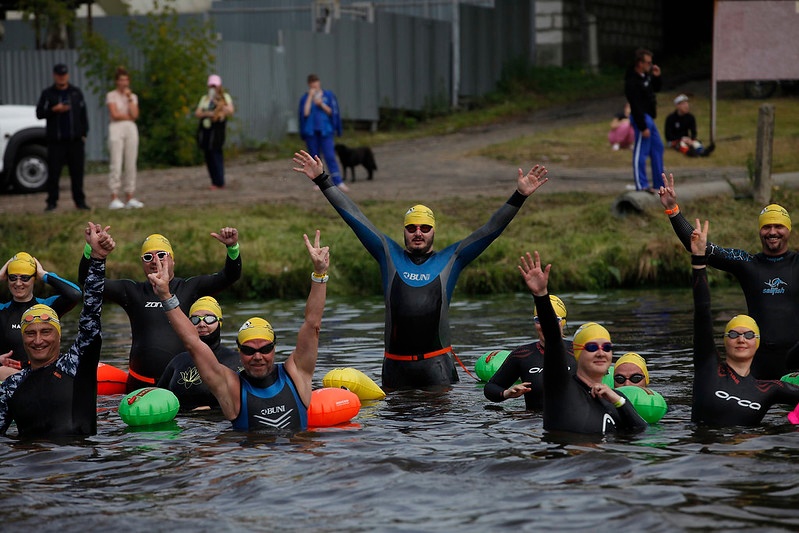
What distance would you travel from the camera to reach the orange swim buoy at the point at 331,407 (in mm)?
11492

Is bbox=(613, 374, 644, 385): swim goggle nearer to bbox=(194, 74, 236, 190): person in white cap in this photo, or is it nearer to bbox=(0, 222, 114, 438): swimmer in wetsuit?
bbox=(0, 222, 114, 438): swimmer in wetsuit

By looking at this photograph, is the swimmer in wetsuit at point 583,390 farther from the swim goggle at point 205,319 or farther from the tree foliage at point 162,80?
the tree foliage at point 162,80

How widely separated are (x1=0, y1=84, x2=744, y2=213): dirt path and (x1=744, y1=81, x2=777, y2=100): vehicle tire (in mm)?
6773

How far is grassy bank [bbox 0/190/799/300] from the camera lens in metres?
20.3

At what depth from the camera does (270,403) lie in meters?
10.8

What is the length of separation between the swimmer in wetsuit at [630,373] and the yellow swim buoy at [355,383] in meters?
2.34

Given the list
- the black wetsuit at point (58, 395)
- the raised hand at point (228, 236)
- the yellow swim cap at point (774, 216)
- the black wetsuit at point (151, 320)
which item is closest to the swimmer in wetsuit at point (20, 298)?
the black wetsuit at point (151, 320)

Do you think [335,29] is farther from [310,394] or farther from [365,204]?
[310,394]

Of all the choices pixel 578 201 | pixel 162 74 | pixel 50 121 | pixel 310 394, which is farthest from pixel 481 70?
pixel 310 394

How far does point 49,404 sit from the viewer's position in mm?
10648

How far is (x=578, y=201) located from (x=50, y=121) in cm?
920

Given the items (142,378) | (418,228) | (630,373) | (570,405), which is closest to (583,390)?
(570,405)

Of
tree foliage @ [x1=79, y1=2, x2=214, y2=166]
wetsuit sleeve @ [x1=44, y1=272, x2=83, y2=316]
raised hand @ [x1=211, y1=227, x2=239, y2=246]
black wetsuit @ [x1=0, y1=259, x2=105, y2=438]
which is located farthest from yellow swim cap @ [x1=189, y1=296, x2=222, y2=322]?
tree foliage @ [x1=79, y1=2, x2=214, y2=166]

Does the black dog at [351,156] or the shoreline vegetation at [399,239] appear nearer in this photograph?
the shoreline vegetation at [399,239]
